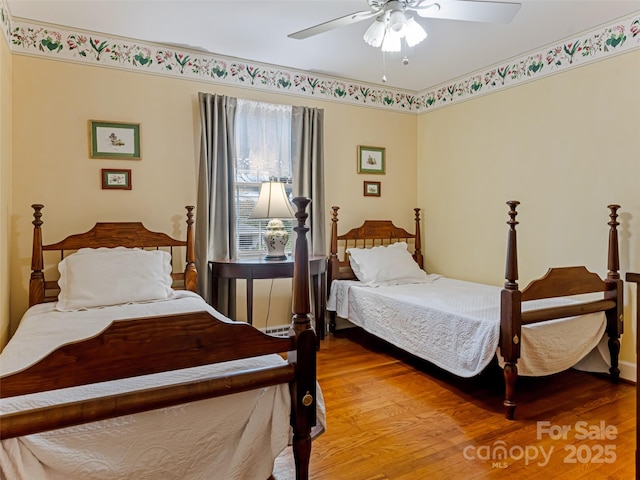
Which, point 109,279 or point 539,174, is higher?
point 539,174

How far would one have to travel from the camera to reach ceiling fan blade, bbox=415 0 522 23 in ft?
6.46

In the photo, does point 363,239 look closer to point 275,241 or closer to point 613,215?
point 275,241

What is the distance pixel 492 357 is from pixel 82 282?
101 inches

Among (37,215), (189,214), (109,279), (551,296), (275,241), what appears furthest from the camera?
(275,241)

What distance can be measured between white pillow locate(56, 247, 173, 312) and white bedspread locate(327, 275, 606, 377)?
5.49 feet

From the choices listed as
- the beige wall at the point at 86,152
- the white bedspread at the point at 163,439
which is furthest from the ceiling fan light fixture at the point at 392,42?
the white bedspread at the point at 163,439

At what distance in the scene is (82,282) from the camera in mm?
2586

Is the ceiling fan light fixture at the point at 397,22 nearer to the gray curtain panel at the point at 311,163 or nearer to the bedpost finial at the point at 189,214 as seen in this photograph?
the gray curtain panel at the point at 311,163

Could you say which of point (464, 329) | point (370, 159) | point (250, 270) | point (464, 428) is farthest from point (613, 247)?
point (250, 270)

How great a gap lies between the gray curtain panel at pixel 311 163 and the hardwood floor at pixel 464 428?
4.38 feet

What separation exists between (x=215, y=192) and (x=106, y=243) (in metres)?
0.92

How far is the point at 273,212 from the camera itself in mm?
3344

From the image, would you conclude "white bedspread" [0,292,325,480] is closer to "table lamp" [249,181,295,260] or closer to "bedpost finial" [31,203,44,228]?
"bedpost finial" [31,203,44,228]

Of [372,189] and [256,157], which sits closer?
[256,157]
